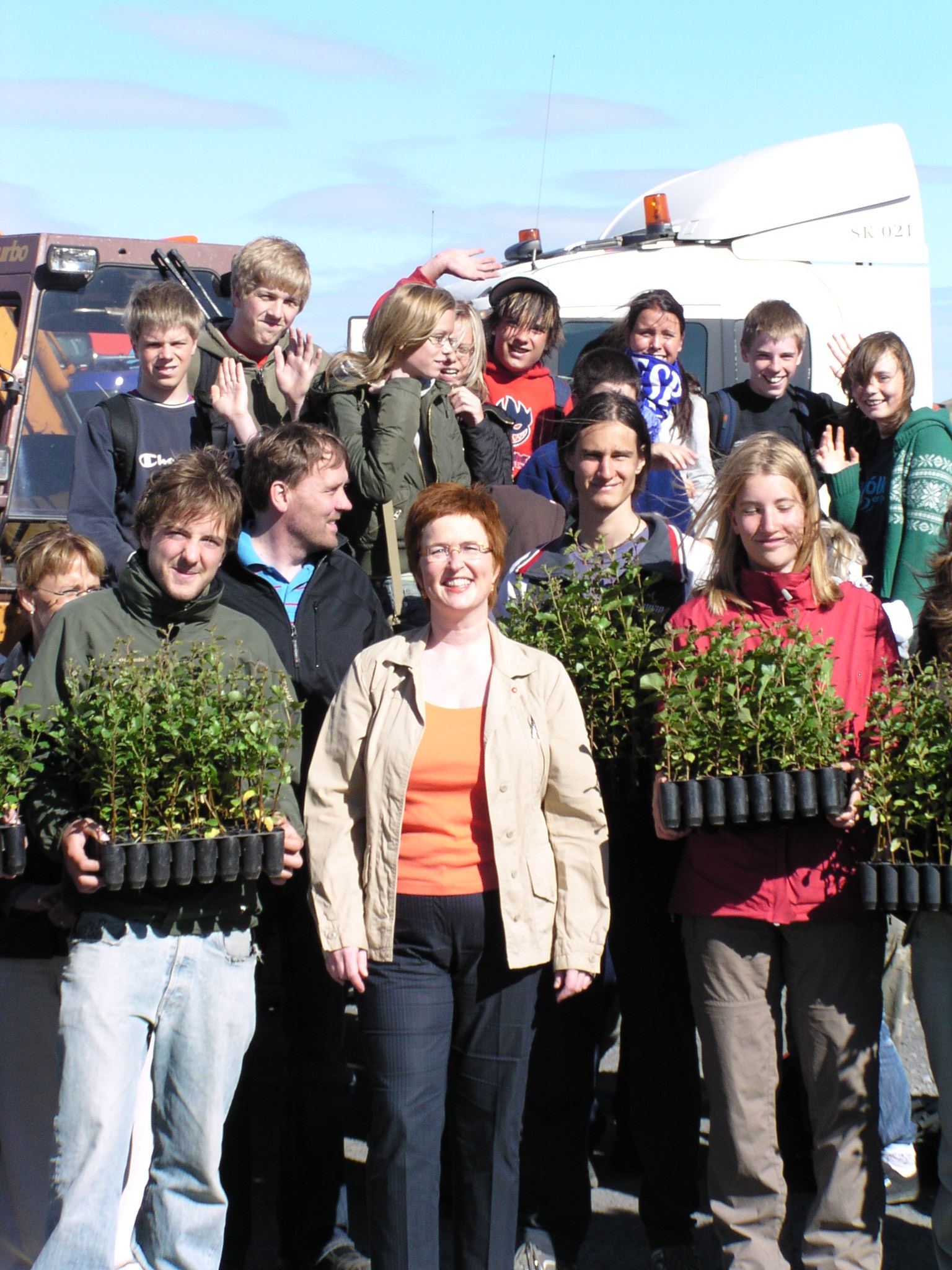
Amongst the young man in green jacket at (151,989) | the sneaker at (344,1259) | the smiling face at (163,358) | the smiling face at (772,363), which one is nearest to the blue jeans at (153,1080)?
the young man in green jacket at (151,989)

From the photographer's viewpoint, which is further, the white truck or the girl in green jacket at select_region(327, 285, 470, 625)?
the white truck

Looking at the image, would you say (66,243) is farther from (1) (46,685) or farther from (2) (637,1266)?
(2) (637,1266)

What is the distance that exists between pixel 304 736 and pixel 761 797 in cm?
144

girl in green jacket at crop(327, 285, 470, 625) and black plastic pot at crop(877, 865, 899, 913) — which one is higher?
girl in green jacket at crop(327, 285, 470, 625)

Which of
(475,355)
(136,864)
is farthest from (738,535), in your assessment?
(136,864)

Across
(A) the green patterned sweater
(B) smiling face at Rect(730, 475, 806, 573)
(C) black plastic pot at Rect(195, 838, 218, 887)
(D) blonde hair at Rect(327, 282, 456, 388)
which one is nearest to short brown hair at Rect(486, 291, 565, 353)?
(D) blonde hair at Rect(327, 282, 456, 388)

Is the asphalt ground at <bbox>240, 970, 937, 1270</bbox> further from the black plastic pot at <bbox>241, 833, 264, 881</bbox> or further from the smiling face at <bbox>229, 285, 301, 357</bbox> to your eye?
the smiling face at <bbox>229, 285, 301, 357</bbox>

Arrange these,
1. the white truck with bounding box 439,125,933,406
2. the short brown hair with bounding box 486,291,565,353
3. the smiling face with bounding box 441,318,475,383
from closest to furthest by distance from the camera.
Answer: the smiling face with bounding box 441,318,475,383 < the short brown hair with bounding box 486,291,565,353 < the white truck with bounding box 439,125,933,406

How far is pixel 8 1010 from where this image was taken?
13.0ft

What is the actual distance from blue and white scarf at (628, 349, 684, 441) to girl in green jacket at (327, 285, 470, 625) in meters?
1.32

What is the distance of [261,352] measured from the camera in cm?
537

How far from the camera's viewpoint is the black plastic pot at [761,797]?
3.71 metres

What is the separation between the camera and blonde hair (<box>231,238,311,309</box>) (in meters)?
5.15

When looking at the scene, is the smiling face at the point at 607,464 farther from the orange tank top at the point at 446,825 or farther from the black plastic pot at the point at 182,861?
the black plastic pot at the point at 182,861
